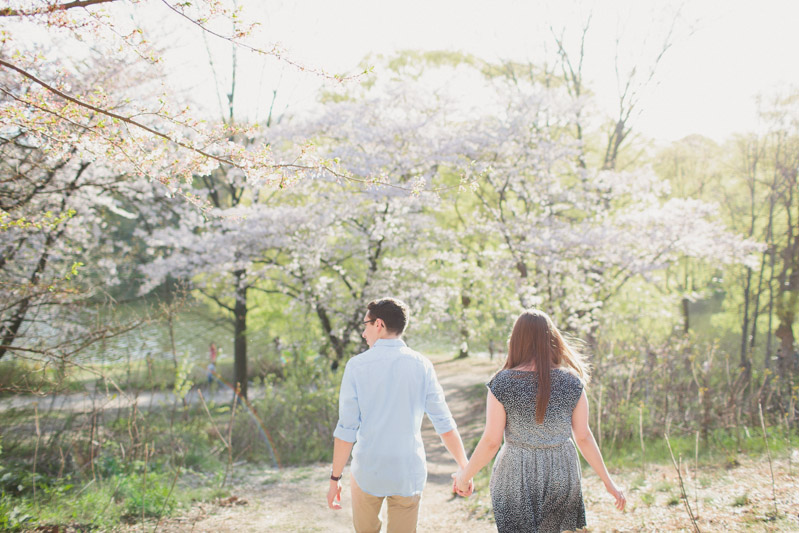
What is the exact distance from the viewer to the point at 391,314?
9.18 feet

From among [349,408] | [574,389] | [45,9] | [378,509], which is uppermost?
[45,9]

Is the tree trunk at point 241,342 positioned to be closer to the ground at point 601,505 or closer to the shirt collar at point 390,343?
the ground at point 601,505

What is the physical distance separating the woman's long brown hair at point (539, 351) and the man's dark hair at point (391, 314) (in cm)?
57

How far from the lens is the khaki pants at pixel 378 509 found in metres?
2.70

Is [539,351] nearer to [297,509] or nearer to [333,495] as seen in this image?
[333,495]

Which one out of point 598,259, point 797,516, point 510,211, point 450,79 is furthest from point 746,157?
point 797,516

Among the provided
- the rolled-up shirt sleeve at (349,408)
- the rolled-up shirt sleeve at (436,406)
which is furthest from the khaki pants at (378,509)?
the rolled-up shirt sleeve at (436,406)

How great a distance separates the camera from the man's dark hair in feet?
9.13

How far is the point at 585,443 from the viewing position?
263 centimetres

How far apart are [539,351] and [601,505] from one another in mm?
3015

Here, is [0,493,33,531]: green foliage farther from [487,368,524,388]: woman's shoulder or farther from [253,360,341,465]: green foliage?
[253,360,341,465]: green foliage

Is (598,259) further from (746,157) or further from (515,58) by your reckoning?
(515,58)

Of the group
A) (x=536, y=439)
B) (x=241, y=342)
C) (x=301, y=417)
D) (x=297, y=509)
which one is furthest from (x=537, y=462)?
(x=241, y=342)

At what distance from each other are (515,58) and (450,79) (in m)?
3.13
